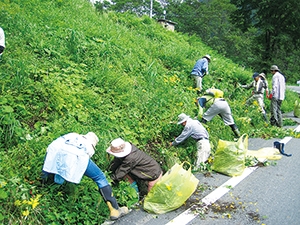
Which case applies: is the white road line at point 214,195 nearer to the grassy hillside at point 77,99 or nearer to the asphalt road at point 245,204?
the asphalt road at point 245,204

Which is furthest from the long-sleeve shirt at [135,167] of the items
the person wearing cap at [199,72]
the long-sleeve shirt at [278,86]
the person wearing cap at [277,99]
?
the long-sleeve shirt at [278,86]

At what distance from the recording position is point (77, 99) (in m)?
5.61

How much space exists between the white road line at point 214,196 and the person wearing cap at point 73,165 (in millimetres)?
771

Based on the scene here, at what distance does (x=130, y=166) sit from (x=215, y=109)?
3524mm

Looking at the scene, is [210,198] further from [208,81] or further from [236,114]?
[208,81]

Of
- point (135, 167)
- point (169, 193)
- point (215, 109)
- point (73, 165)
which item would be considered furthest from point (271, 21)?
point (73, 165)

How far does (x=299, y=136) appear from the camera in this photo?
25.9ft

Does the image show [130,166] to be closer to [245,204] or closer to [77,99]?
[245,204]

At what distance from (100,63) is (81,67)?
21.0 inches

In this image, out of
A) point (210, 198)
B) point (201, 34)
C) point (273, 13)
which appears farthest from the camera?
point (201, 34)

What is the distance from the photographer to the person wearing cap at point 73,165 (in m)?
3.40

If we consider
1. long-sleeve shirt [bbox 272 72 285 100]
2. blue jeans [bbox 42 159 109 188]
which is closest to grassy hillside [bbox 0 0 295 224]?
blue jeans [bbox 42 159 109 188]

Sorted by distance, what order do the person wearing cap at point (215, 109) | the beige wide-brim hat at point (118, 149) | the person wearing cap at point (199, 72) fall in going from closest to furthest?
the beige wide-brim hat at point (118, 149), the person wearing cap at point (215, 109), the person wearing cap at point (199, 72)

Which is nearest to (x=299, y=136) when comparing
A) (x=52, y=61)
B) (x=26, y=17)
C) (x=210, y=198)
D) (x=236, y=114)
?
(x=236, y=114)
